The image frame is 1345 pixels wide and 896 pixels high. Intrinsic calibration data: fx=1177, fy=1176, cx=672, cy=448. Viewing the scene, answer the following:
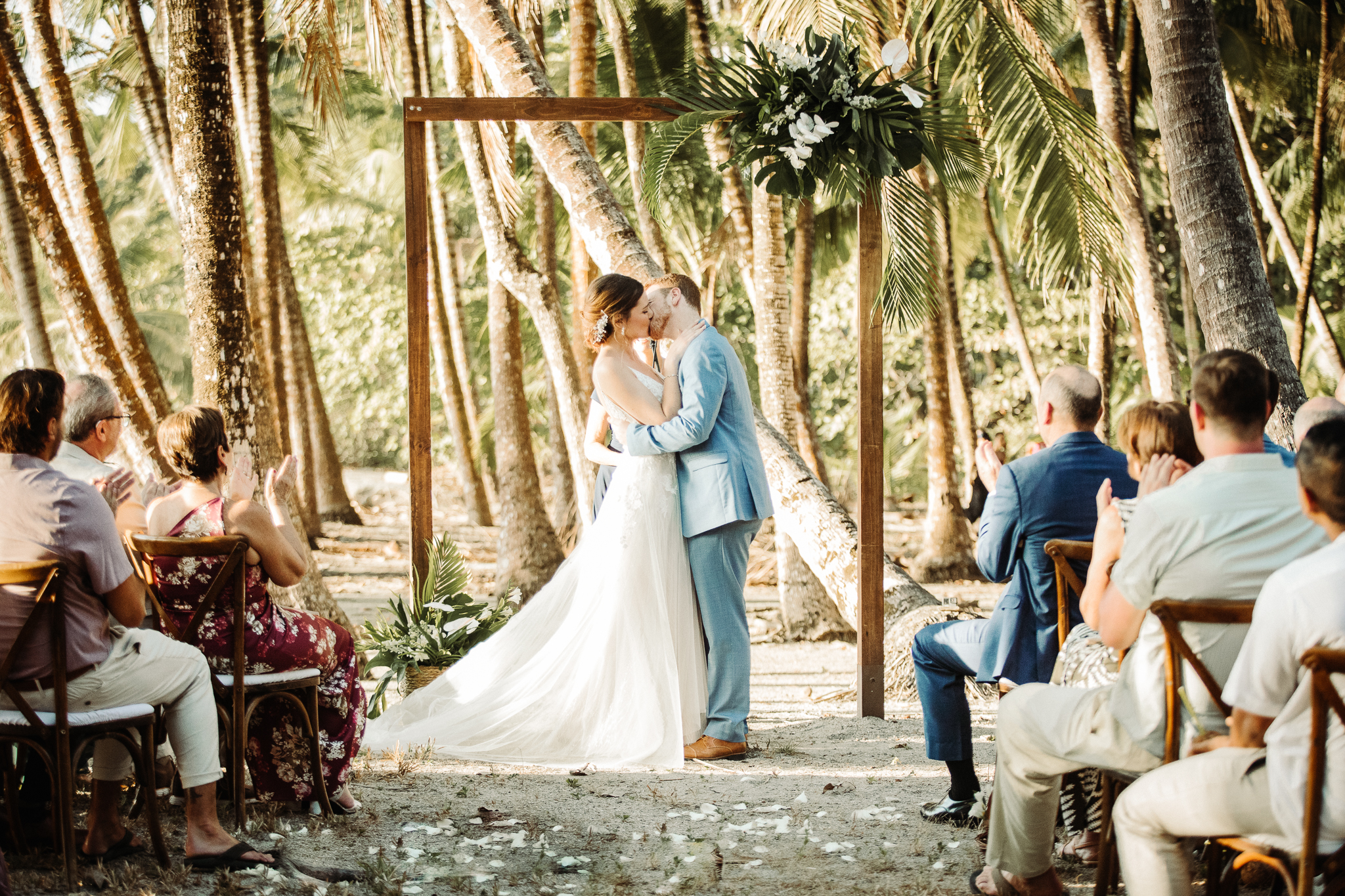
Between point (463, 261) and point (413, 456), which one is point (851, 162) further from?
point (463, 261)

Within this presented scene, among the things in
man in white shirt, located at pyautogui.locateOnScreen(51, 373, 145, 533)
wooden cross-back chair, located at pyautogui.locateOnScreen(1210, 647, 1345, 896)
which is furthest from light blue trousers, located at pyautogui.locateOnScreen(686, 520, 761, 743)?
wooden cross-back chair, located at pyautogui.locateOnScreen(1210, 647, 1345, 896)

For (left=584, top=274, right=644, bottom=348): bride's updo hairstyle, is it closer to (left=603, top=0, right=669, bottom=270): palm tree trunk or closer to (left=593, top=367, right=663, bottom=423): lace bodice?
(left=593, top=367, right=663, bottom=423): lace bodice

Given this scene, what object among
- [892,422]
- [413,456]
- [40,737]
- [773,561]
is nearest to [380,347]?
[892,422]

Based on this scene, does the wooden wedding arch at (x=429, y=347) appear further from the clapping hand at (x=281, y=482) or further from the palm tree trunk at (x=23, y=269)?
the palm tree trunk at (x=23, y=269)

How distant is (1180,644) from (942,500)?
40.0ft

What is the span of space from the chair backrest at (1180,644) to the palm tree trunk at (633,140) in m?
7.34

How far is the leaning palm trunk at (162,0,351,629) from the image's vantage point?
7.50 metres

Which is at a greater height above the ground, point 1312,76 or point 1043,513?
point 1312,76

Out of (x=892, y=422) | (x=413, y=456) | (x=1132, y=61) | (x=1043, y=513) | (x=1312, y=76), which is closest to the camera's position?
(x=1043, y=513)

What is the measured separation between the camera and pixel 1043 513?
4.13 meters

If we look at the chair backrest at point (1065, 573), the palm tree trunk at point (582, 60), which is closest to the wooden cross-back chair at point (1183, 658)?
the chair backrest at point (1065, 573)

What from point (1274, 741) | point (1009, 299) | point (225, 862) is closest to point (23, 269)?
point (225, 862)

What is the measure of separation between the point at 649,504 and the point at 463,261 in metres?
27.2

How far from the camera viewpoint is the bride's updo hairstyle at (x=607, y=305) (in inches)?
221
